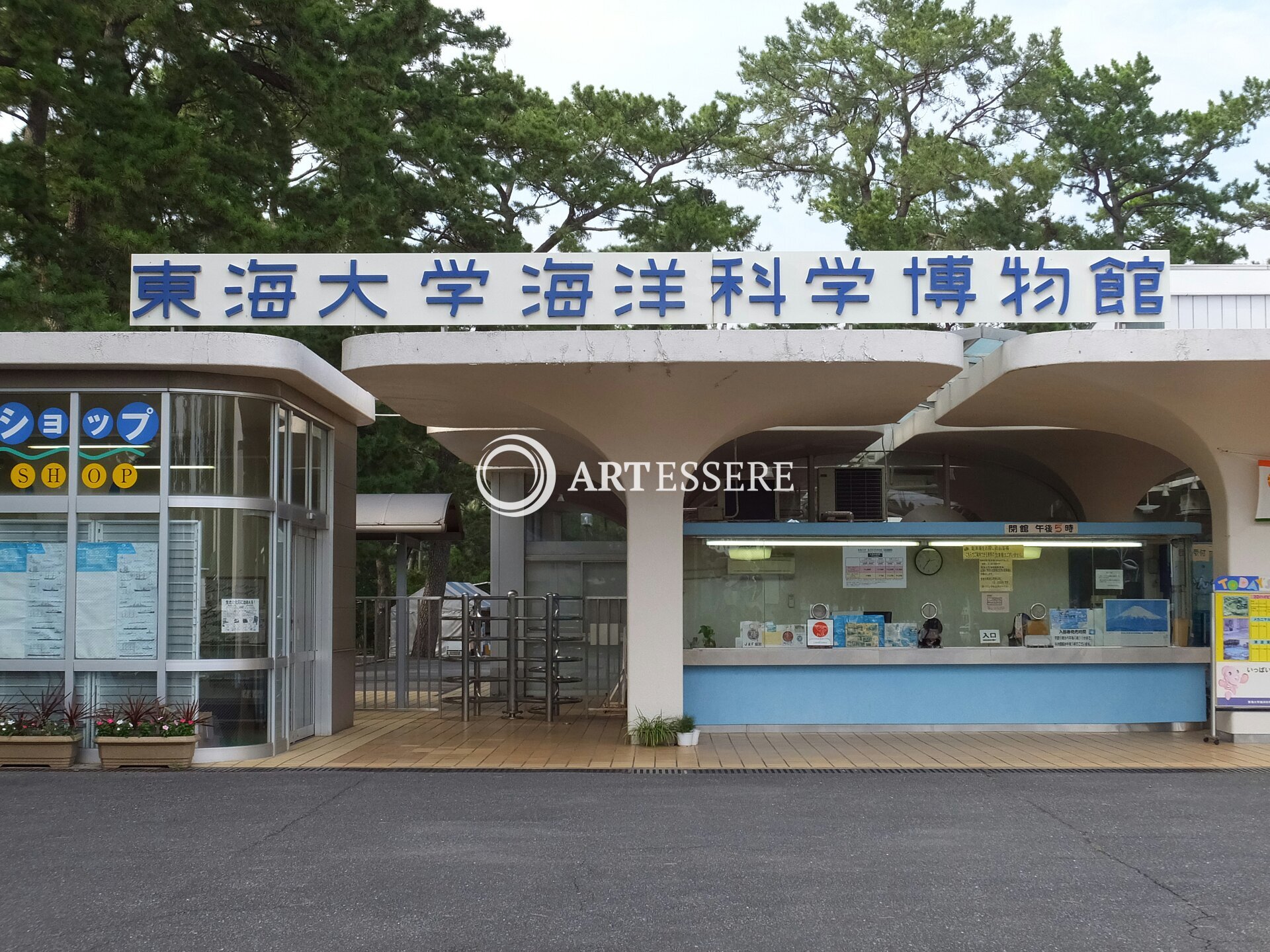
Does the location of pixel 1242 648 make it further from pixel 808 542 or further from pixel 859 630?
pixel 808 542

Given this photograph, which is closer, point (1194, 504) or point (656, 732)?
point (656, 732)

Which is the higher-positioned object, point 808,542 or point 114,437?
point 114,437

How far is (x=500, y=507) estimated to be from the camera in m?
16.7

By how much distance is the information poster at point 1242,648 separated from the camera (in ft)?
38.5

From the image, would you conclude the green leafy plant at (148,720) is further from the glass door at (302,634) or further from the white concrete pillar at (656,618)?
the white concrete pillar at (656,618)

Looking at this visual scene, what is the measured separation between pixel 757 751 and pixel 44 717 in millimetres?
5803

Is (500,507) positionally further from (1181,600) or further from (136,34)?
(136,34)

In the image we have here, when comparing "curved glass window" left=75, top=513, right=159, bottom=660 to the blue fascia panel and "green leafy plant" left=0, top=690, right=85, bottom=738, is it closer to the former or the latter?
"green leafy plant" left=0, top=690, right=85, bottom=738

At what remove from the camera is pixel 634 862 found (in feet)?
22.5

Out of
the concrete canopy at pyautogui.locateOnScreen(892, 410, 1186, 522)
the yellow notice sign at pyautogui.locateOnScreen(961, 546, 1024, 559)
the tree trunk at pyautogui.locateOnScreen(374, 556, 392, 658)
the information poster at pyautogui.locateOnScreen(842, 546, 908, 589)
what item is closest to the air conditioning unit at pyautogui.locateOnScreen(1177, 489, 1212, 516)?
the concrete canopy at pyautogui.locateOnScreen(892, 410, 1186, 522)

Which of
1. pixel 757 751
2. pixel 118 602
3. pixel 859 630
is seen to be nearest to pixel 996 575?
pixel 859 630

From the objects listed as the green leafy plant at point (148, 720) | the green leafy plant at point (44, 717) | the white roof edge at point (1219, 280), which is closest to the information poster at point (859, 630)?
the green leafy plant at point (148, 720)

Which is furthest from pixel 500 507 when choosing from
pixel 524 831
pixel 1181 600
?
pixel 524 831

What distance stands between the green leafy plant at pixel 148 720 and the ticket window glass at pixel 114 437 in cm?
176
